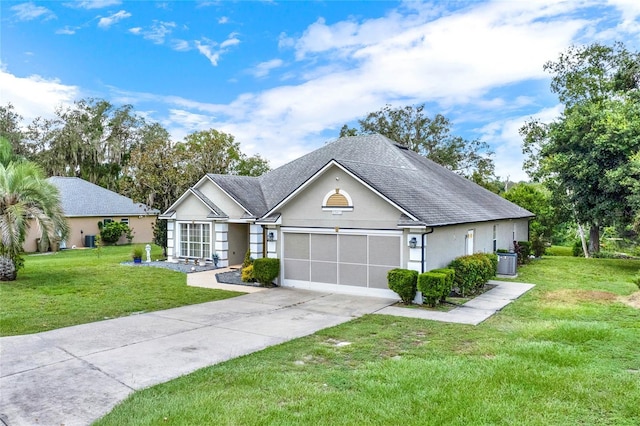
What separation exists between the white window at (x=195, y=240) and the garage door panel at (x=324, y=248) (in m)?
7.88

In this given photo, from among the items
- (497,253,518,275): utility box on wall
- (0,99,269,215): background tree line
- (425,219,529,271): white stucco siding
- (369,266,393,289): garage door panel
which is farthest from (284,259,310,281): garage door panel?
(0,99,269,215): background tree line

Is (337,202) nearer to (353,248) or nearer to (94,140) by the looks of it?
(353,248)

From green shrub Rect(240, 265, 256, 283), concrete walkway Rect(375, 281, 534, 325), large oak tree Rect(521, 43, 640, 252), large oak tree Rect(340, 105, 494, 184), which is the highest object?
large oak tree Rect(340, 105, 494, 184)

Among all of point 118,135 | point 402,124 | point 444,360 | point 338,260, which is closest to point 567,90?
point 402,124

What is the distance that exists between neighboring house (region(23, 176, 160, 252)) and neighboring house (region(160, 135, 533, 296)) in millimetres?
10789

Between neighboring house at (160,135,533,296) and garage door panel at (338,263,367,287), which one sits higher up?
neighboring house at (160,135,533,296)

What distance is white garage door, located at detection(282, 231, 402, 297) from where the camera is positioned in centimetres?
1338

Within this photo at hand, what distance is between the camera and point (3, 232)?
1442 centimetres

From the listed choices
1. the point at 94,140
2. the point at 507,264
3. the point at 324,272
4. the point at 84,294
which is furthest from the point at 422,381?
the point at 94,140

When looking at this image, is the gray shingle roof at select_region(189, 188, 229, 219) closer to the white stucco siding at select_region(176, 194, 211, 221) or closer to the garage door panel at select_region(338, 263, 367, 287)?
the white stucco siding at select_region(176, 194, 211, 221)

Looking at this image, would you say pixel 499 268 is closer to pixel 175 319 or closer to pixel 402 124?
pixel 175 319

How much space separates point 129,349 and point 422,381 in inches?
209

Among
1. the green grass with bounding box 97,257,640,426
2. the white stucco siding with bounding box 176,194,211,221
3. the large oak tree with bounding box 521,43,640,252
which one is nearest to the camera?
the green grass with bounding box 97,257,640,426

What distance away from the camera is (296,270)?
15.3 metres
